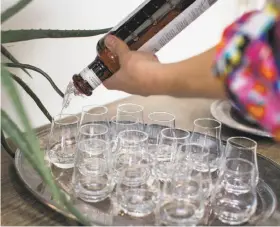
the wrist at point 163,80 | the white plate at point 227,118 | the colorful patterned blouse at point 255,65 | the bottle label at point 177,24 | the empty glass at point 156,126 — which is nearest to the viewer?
the colorful patterned blouse at point 255,65

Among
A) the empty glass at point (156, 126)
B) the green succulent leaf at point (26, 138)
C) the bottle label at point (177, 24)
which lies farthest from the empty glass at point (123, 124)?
the green succulent leaf at point (26, 138)

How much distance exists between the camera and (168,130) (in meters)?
0.79

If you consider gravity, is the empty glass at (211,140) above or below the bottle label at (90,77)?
below

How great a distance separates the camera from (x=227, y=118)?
3.29 ft

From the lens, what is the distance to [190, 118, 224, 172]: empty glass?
758 mm

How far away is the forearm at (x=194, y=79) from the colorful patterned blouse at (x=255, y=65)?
0.15 feet

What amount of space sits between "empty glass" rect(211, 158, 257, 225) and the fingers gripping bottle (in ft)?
0.66

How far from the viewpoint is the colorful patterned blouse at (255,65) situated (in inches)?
17.3

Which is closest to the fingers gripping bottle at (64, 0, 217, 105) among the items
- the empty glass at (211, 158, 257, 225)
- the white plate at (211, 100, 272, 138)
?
the empty glass at (211, 158, 257, 225)

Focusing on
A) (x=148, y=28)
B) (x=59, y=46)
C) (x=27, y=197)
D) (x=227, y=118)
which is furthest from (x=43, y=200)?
(x=227, y=118)

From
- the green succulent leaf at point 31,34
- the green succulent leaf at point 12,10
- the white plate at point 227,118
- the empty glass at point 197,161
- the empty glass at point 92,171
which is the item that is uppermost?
the green succulent leaf at point 12,10

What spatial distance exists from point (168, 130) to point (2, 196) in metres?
0.27

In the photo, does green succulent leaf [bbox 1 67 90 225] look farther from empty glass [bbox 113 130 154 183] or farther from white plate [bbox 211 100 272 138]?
white plate [bbox 211 100 272 138]

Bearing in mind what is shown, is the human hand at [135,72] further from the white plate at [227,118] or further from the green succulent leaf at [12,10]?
the white plate at [227,118]
